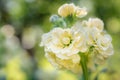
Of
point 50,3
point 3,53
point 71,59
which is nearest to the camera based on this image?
point 71,59

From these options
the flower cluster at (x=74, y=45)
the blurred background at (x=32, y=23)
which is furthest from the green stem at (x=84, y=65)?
the blurred background at (x=32, y=23)

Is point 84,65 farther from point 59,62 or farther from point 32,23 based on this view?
point 32,23

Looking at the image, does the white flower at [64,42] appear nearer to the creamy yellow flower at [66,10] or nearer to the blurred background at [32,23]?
the creamy yellow flower at [66,10]

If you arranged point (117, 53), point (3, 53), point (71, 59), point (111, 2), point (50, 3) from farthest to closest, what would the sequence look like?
point (50, 3)
point (111, 2)
point (3, 53)
point (117, 53)
point (71, 59)

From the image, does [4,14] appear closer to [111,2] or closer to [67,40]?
[111,2]

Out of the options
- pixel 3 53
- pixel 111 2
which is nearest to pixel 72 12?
pixel 3 53

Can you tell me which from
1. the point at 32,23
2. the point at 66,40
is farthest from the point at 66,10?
the point at 32,23

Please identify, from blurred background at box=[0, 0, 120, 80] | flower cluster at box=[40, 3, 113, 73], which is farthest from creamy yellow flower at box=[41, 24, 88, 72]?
blurred background at box=[0, 0, 120, 80]
